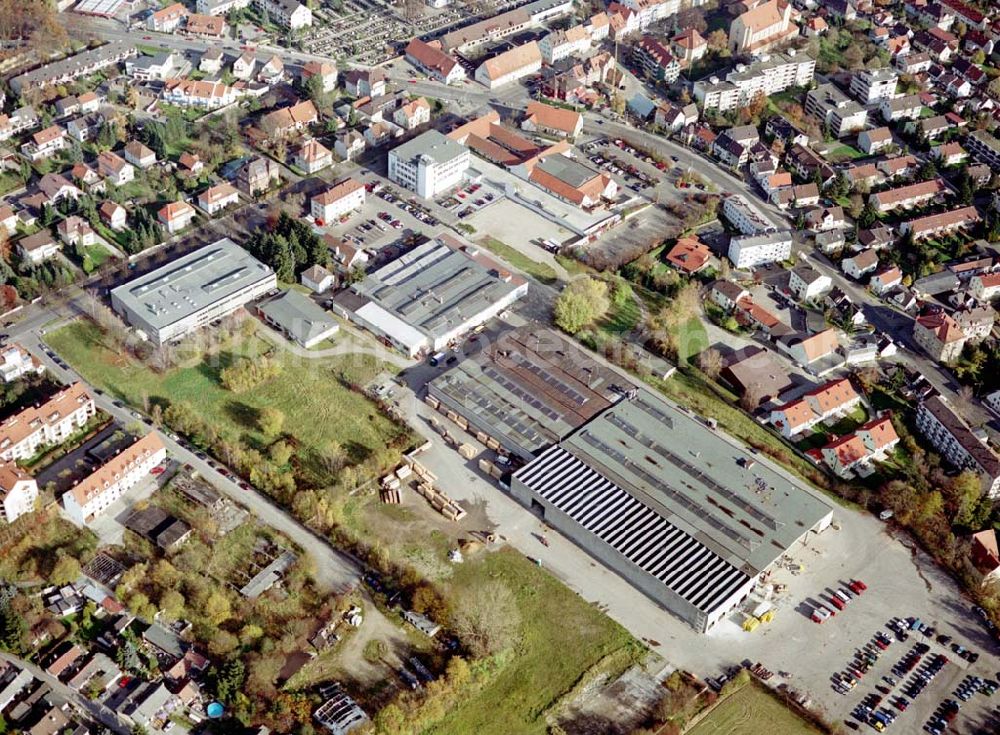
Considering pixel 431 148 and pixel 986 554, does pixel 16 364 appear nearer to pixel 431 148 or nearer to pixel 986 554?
pixel 431 148

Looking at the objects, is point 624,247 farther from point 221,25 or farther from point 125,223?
point 221,25

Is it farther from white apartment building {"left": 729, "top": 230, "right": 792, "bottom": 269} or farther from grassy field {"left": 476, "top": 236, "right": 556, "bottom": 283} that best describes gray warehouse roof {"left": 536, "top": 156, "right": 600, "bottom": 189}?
white apartment building {"left": 729, "top": 230, "right": 792, "bottom": 269}

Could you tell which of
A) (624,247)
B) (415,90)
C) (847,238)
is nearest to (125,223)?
(415,90)

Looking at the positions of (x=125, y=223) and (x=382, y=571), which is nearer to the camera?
(x=382, y=571)

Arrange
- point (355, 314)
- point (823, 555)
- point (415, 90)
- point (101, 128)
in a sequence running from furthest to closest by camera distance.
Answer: point (415, 90), point (101, 128), point (355, 314), point (823, 555)

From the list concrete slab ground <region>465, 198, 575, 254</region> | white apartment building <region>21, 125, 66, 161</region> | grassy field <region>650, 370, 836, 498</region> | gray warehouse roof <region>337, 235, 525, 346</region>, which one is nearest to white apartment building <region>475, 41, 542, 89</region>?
concrete slab ground <region>465, 198, 575, 254</region>

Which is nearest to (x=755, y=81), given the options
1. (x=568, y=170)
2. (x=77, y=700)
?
(x=568, y=170)

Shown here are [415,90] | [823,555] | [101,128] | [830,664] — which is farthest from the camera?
[415,90]
